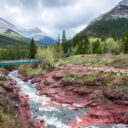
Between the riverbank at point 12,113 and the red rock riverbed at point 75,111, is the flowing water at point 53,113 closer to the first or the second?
the red rock riverbed at point 75,111

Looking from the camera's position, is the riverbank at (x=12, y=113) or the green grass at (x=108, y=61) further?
the green grass at (x=108, y=61)

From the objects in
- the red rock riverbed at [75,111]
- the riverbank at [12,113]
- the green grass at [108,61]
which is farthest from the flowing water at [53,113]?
the green grass at [108,61]

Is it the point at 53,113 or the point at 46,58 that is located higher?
the point at 46,58

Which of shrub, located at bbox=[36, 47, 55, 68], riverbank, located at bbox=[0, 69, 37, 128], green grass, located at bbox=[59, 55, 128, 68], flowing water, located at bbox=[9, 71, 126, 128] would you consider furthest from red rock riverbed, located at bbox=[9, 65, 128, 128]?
shrub, located at bbox=[36, 47, 55, 68]

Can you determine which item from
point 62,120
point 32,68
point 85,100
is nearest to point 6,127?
point 62,120

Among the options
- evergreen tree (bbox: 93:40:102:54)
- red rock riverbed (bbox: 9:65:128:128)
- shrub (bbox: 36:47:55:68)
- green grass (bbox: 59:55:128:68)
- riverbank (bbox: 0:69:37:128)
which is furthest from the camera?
evergreen tree (bbox: 93:40:102:54)

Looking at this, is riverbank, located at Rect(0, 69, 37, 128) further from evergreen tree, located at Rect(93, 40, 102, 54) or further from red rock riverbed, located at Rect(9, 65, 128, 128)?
evergreen tree, located at Rect(93, 40, 102, 54)

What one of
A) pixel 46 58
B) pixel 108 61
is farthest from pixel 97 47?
pixel 46 58

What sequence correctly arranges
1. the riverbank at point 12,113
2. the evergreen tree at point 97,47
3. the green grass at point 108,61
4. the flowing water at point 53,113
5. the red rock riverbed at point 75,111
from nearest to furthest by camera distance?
the riverbank at point 12,113 → the red rock riverbed at point 75,111 → the flowing water at point 53,113 → the green grass at point 108,61 → the evergreen tree at point 97,47

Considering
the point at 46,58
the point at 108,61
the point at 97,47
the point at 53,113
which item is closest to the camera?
the point at 53,113

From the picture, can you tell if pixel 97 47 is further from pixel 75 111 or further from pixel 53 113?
pixel 53 113

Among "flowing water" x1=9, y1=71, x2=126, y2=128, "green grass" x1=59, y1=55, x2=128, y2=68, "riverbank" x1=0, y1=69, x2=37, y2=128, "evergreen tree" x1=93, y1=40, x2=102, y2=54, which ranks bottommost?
"flowing water" x1=9, y1=71, x2=126, y2=128

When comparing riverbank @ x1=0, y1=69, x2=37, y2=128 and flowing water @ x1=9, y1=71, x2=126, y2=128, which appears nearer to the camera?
riverbank @ x1=0, y1=69, x2=37, y2=128

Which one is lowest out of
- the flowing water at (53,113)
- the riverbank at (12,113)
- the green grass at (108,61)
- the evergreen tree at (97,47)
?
the flowing water at (53,113)
